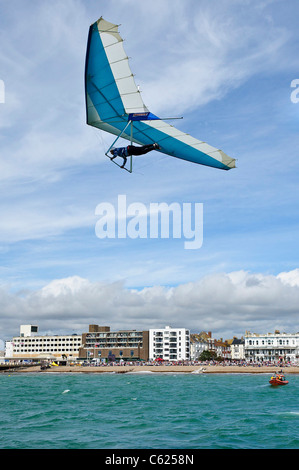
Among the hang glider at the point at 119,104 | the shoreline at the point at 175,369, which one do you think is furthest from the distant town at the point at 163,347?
the hang glider at the point at 119,104

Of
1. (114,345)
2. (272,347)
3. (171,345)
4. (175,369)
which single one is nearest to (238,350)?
(272,347)

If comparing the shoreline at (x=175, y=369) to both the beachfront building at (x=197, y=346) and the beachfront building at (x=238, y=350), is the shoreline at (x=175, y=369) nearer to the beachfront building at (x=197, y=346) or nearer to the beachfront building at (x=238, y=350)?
the beachfront building at (x=197, y=346)

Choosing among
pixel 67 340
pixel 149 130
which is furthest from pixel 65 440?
pixel 67 340

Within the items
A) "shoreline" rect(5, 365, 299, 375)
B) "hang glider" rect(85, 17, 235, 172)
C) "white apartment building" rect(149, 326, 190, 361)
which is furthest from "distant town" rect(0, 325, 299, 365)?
"hang glider" rect(85, 17, 235, 172)

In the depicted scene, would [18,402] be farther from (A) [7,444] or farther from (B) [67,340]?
(B) [67,340]

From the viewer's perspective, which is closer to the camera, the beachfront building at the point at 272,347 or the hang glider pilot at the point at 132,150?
the hang glider pilot at the point at 132,150
